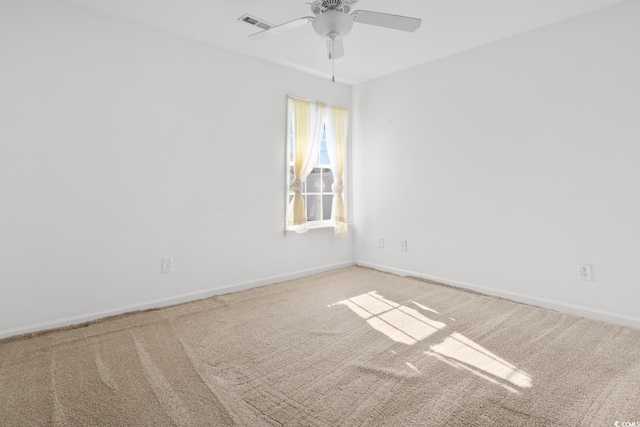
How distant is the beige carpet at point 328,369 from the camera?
138 cm

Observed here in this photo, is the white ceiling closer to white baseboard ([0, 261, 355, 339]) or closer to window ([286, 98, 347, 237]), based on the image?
window ([286, 98, 347, 237])

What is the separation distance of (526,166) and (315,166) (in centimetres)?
216

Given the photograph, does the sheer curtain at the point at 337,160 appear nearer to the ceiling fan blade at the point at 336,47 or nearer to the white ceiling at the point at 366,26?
the white ceiling at the point at 366,26

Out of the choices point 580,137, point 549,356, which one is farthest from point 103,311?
point 580,137

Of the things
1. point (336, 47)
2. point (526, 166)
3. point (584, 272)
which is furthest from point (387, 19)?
point (584, 272)

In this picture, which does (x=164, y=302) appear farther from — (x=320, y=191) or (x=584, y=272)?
(x=584, y=272)

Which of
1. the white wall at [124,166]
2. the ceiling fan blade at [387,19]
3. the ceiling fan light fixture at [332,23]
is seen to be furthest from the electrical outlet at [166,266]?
the ceiling fan blade at [387,19]

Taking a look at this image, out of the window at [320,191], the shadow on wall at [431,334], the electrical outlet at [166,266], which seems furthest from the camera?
the window at [320,191]

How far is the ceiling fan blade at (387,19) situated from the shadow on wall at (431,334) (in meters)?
1.97

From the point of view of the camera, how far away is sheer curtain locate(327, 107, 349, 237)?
12.8 feet

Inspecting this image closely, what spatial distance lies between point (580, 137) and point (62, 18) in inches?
156

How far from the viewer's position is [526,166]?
9.00 ft

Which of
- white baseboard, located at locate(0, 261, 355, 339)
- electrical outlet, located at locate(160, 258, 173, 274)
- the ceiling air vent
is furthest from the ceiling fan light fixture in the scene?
white baseboard, located at locate(0, 261, 355, 339)

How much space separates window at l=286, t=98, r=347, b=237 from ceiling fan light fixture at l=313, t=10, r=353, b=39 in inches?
61.1
